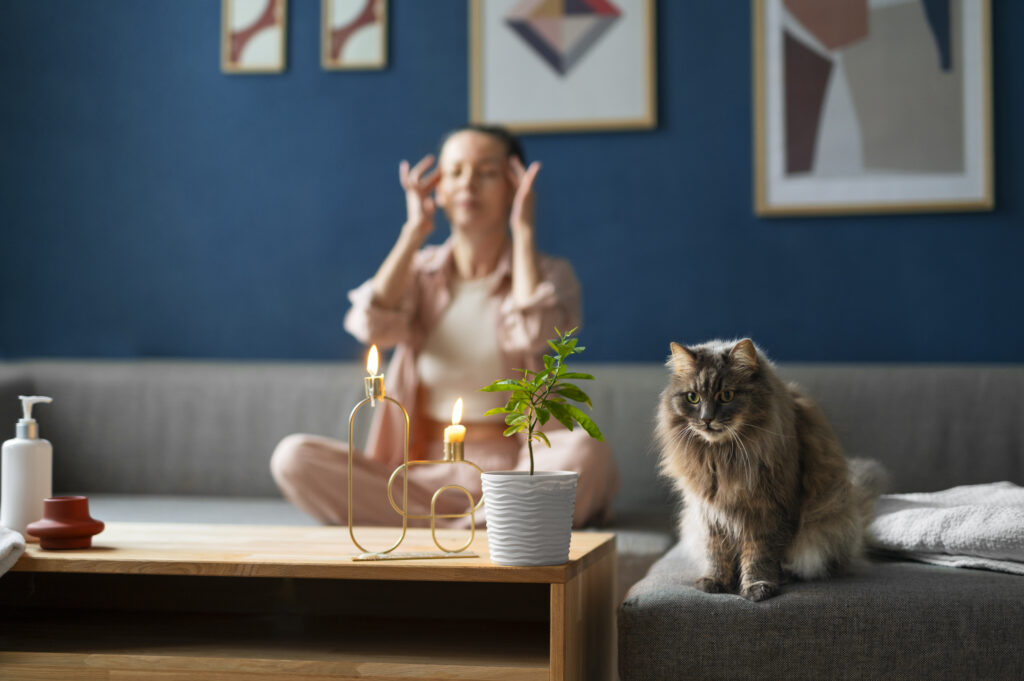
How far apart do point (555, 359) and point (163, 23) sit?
2398 mm

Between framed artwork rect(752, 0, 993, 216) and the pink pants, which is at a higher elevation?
framed artwork rect(752, 0, 993, 216)

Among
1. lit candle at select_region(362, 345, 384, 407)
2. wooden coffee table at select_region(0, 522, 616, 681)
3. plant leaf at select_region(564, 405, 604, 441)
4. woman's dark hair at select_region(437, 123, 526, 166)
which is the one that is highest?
woman's dark hair at select_region(437, 123, 526, 166)

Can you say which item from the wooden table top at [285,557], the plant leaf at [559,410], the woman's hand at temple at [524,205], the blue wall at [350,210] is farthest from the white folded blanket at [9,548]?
the blue wall at [350,210]

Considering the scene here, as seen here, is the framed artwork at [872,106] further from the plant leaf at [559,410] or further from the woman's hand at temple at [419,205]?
the plant leaf at [559,410]

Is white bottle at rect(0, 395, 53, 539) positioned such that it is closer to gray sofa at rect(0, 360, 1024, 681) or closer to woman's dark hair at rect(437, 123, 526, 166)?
gray sofa at rect(0, 360, 1024, 681)

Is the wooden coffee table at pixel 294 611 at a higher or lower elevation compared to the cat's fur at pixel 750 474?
lower

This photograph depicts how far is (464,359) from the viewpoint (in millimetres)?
2615

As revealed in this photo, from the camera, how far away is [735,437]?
63.6 inches

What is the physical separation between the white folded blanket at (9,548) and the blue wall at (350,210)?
1699mm

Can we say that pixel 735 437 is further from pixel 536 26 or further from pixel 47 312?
pixel 47 312

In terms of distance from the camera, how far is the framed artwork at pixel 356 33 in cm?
323

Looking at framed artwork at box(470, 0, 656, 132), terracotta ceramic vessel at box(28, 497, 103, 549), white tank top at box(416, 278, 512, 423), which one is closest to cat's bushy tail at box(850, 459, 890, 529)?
white tank top at box(416, 278, 512, 423)

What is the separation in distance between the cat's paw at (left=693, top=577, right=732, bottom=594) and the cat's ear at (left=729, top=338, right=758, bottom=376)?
32 cm

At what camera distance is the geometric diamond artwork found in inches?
122
